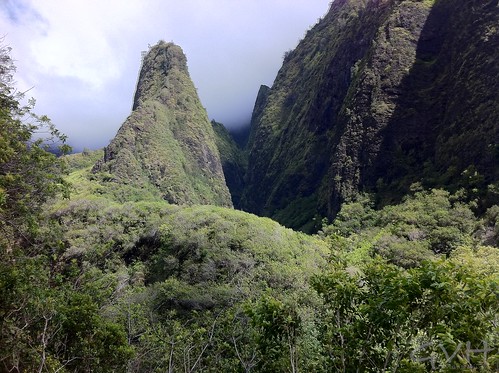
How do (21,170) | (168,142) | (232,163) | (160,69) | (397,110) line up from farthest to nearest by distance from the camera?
(232,163) < (160,69) < (168,142) < (397,110) < (21,170)

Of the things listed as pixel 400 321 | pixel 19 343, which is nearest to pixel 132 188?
pixel 19 343

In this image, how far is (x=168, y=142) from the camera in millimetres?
96250

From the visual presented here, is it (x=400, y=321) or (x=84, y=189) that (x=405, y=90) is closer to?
(x=84, y=189)

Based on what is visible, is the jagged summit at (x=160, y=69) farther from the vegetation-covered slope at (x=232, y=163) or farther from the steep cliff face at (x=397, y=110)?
the steep cliff face at (x=397, y=110)

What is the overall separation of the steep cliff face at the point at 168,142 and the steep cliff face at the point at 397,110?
19653 mm

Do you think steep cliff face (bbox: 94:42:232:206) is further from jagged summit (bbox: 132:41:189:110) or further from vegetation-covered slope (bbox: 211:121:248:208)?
vegetation-covered slope (bbox: 211:121:248:208)

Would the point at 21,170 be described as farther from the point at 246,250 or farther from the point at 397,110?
the point at 397,110

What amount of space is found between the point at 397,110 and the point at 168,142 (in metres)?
53.9

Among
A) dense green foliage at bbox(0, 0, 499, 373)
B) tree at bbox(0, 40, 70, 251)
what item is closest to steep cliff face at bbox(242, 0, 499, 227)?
dense green foliage at bbox(0, 0, 499, 373)

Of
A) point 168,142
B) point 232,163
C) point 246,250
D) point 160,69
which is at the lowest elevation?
point 246,250

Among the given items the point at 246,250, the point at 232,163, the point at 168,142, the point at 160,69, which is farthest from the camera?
the point at 232,163

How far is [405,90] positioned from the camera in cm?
6706

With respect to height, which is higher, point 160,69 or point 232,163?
point 160,69

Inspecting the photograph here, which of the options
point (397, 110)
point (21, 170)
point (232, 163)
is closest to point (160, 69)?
point (232, 163)
